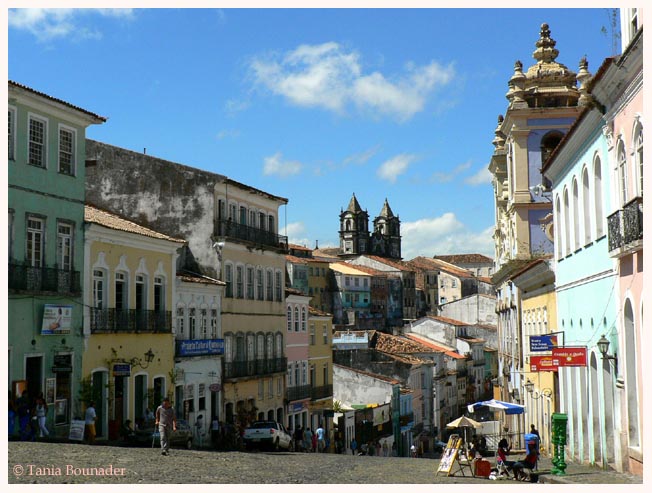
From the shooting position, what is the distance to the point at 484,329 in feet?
358

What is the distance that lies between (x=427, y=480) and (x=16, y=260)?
1221cm

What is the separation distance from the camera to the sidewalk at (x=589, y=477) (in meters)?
19.7

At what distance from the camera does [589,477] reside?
21219 mm

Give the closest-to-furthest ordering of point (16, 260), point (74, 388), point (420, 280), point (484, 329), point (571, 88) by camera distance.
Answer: point (16, 260)
point (74, 388)
point (571, 88)
point (484, 329)
point (420, 280)

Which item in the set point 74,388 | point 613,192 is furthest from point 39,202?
point 613,192

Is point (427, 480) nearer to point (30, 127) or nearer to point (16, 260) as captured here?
point (16, 260)

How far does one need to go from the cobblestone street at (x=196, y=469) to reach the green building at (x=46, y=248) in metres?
3.68

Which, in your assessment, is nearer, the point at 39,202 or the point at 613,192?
the point at 613,192

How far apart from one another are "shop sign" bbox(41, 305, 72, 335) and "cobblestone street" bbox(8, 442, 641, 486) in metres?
4.16

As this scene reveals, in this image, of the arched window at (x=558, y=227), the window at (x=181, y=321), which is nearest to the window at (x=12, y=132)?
the window at (x=181, y=321)

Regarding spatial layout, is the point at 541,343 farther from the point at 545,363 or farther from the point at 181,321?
the point at 181,321
